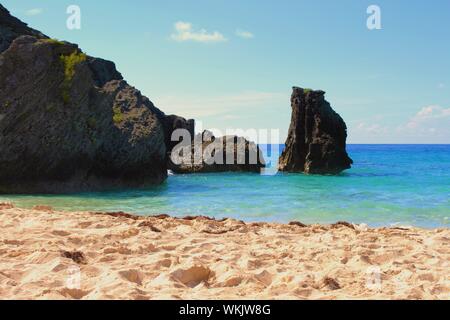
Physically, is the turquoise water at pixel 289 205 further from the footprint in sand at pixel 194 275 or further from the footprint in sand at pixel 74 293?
the footprint in sand at pixel 74 293

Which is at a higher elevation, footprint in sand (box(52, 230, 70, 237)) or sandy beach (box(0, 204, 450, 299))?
footprint in sand (box(52, 230, 70, 237))

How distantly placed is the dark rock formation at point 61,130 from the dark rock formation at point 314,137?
1777 centimetres

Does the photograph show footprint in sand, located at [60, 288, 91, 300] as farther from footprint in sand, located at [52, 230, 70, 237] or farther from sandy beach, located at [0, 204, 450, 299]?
footprint in sand, located at [52, 230, 70, 237]

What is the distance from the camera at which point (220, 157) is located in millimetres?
41156

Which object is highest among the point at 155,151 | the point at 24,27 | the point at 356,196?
the point at 24,27

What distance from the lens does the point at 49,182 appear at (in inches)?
834

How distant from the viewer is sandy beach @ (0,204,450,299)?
5.04 m

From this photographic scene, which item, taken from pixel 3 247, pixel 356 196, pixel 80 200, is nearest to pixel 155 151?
pixel 80 200

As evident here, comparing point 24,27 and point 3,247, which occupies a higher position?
point 24,27

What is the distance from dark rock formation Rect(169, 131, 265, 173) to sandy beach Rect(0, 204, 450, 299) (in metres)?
30.8

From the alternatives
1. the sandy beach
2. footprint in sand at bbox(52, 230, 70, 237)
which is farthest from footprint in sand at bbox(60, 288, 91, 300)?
footprint in sand at bbox(52, 230, 70, 237)

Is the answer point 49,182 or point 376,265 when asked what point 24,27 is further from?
point 376,265

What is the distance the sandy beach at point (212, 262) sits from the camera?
5.04 m
